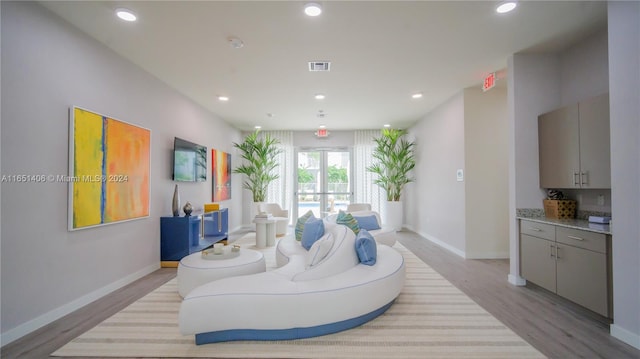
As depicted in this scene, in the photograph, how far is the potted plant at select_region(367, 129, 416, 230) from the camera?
7.26 meters

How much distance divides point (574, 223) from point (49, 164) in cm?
512

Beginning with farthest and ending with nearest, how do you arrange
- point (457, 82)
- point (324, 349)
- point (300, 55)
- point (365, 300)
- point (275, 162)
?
1. point (275, 162)
2. point (457, 82)
3. point (300, 55)
4. point (365, 300)
5. point (324, 349)

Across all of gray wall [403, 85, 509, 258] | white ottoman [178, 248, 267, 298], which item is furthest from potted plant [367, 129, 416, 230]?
white ottoman [178, 248, 267, 298]

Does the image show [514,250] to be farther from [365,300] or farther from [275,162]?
[275,162]

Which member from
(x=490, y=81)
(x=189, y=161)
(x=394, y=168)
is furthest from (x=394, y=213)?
(x=189, y=161)

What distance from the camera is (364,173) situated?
832 cm

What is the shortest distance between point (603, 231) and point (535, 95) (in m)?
1.90

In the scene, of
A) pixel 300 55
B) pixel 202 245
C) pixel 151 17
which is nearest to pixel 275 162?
pixel 202 245

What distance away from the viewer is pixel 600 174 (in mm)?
2795

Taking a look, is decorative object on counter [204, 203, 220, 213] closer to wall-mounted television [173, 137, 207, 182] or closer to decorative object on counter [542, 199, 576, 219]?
wall-mounted television [173, 137, 207, 182]

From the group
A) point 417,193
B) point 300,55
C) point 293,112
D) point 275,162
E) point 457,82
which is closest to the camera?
point 300,55

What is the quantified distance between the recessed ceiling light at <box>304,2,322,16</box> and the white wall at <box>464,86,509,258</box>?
131 inches

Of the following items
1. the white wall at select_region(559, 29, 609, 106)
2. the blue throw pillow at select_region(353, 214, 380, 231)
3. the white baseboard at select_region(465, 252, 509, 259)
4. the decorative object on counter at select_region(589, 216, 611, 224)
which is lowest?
the white baseboard at select_region(465, 252, 509, 259)

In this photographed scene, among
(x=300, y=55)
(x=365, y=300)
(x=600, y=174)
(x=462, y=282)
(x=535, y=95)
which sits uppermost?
(x=300, y=55)
